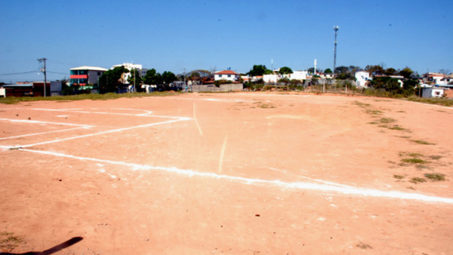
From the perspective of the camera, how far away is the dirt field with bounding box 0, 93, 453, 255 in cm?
327

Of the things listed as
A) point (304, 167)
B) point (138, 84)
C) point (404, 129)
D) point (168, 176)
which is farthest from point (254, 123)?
point (138, 84)

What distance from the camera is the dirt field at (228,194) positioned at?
10.7 ft

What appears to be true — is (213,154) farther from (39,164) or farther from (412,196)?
(412,196)

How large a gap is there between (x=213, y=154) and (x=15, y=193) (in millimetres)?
4022

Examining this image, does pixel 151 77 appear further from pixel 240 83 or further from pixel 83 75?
pixel 83 75

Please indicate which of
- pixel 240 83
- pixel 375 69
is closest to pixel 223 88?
pixel 240 83

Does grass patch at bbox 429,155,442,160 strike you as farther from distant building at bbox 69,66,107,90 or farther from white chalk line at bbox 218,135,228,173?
distant building at bbox 69,66,107,90

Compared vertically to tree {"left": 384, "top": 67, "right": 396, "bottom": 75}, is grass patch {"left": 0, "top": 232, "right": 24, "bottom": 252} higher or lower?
lower

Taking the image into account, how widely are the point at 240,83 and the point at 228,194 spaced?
56686 mm

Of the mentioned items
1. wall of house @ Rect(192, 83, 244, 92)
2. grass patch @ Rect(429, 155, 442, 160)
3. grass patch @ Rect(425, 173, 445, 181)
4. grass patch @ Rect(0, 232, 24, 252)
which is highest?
wall of house @ Rect(192, 83, 244, 92)

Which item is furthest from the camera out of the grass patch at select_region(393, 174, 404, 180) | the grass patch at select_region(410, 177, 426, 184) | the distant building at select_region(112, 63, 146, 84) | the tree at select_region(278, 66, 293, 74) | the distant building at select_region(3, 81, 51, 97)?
the tree at select_region(278, 66, 293, 74)

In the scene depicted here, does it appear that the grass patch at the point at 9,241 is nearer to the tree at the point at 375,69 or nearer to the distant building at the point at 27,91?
the distant building at the point at 27,91

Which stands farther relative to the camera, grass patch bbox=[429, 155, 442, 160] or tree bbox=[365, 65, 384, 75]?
tree bbox=[365, 65, 384, 75]

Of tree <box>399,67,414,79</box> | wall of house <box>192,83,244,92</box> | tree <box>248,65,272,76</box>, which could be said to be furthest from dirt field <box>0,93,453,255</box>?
tree <box>248,65,272,76</box>
